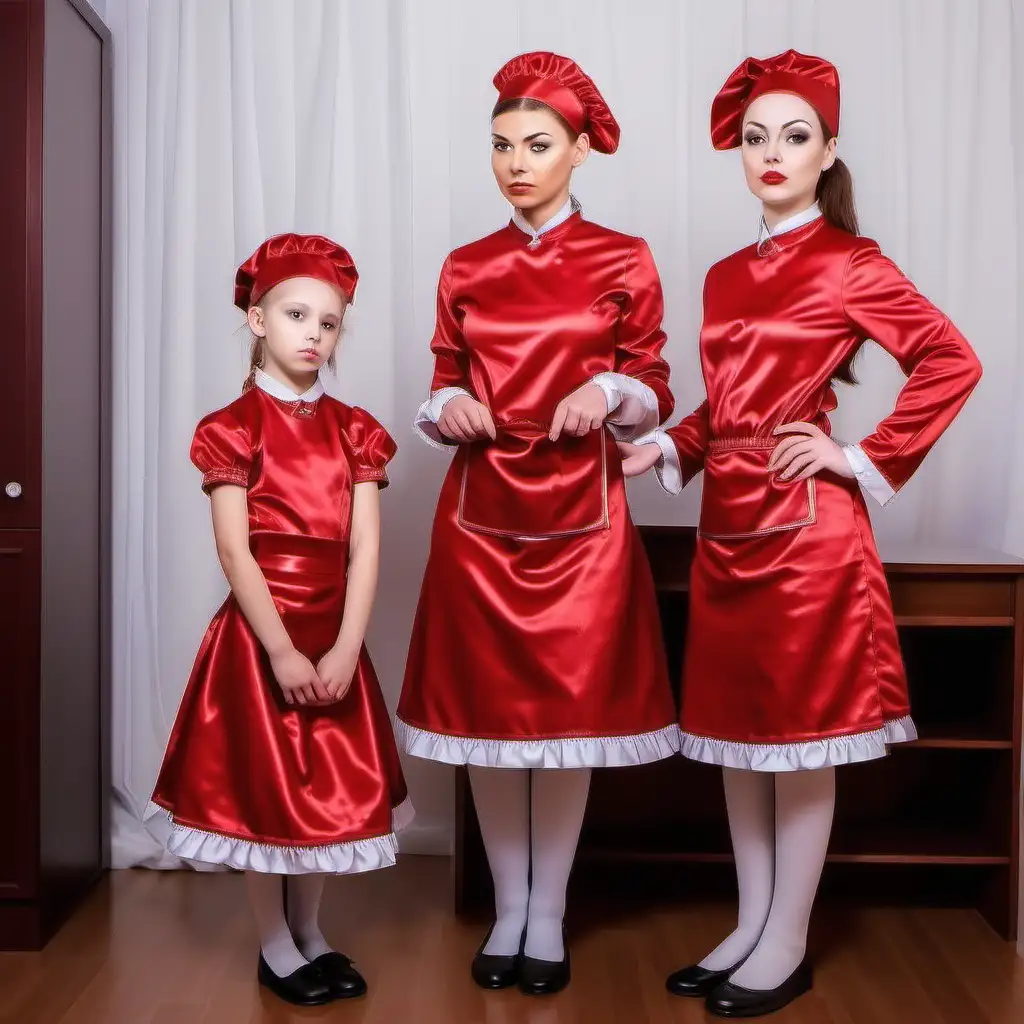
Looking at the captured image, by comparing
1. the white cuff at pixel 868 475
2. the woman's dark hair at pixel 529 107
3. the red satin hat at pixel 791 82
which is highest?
the red satin hat at pixel 791 82

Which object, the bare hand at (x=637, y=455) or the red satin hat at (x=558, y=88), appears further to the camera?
the bare hand at (x=637, y=455)

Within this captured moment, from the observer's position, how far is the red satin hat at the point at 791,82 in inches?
75.0

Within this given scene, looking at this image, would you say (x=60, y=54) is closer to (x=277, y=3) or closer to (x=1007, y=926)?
(x=277, y=3)

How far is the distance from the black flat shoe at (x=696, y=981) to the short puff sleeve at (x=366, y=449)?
3.21ft

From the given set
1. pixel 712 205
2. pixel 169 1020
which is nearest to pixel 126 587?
pixel 169 1020

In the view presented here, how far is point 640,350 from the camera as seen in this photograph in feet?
6.54

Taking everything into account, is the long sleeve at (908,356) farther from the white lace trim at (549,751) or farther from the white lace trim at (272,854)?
the white lace trim at (272,854)

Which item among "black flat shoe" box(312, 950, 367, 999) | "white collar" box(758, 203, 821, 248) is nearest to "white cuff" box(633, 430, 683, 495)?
"white collar" box(758, 203, 821, 248)

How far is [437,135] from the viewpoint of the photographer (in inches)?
105

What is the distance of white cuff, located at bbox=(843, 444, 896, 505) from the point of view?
189 cm

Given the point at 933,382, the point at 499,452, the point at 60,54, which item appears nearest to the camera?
the point at 933,382

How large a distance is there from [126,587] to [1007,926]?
1948 millimetres

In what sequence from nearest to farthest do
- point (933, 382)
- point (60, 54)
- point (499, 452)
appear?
point (933, 382) < point (499, 452) < point (60, 54)

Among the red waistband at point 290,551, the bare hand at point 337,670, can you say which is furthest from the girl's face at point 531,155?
the bare hand at point 337,670
